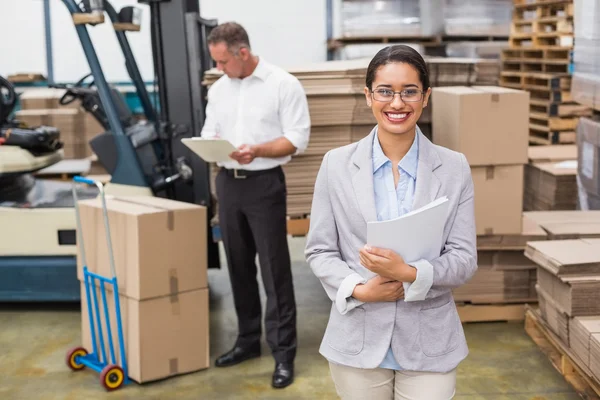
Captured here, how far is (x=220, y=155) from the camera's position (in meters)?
4.51

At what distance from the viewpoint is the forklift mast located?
19.1 feet

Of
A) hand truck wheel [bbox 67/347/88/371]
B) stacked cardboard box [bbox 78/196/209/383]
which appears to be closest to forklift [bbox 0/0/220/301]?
stacked cardboard box [bbox 78/196/209/383]

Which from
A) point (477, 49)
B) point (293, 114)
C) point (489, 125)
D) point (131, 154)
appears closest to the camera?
point (293, 114)

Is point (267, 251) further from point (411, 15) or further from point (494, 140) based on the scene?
point (411, 15)

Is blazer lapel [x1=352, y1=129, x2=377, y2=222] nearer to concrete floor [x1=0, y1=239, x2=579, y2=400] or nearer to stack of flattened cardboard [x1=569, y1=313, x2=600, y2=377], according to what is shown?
stack of flattened cardboard [x1=569, y1=313, x2=600, y2=377]

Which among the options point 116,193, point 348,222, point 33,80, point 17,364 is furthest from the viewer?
point 33,80

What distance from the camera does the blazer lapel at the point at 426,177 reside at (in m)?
2.34

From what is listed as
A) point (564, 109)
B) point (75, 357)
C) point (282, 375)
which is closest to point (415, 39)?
point (564, 109)

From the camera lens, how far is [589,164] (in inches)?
220

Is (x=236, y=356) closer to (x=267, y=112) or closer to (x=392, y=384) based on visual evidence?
(x=267, y=112)

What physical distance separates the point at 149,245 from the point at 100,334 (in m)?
0.65

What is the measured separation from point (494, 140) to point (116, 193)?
2604mm

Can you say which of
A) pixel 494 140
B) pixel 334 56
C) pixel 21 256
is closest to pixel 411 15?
pixel 334 56

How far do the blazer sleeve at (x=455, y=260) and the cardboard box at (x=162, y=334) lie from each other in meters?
2.64
